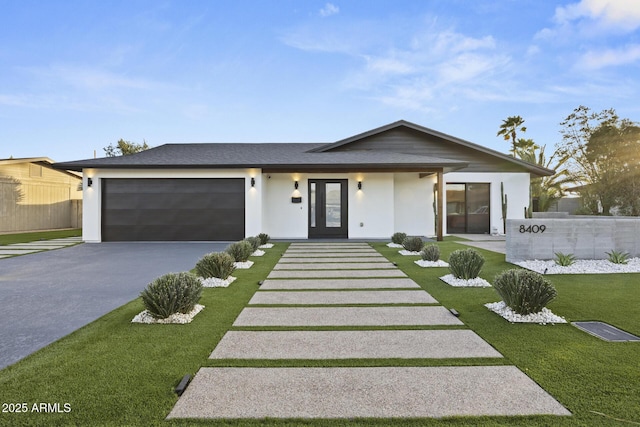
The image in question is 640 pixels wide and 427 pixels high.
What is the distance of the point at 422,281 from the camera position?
6133 mm

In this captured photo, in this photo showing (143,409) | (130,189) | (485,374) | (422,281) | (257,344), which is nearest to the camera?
(143,409)

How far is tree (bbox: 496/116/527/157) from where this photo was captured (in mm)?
29203

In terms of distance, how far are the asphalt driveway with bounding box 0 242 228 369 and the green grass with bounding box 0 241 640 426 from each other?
1.23 feet

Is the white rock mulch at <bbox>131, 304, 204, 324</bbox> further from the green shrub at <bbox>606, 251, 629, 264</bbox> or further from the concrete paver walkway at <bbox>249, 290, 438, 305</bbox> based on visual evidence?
the green shrub at <bbox>606, 251, 629, 264</bbox>

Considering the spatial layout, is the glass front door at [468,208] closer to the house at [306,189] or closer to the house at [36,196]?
the house at [306,189]

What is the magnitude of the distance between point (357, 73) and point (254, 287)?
14987mm

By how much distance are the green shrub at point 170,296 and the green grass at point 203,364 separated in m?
0.21

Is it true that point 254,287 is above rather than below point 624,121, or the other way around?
below

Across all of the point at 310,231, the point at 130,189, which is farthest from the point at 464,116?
the point at 130,189

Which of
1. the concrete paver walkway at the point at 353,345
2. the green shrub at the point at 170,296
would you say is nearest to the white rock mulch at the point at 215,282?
the green shrub at the point at 170,296

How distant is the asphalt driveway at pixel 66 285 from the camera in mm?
3609

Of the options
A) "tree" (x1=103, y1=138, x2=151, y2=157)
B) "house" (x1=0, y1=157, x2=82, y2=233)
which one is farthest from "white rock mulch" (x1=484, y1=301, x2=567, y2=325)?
"tree" (x1=103, y1=138, x2=151, y2=157)

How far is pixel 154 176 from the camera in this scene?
12.9 m

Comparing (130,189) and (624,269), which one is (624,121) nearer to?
(624,269)
